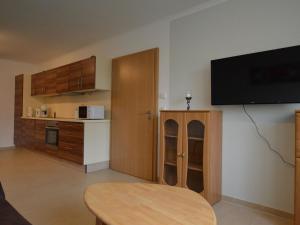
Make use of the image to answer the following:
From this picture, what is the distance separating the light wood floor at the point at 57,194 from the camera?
213cm

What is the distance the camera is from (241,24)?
2.50m

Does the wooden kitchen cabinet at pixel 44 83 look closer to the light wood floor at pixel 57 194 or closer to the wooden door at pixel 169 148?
the light wood floor at pixel 57 194

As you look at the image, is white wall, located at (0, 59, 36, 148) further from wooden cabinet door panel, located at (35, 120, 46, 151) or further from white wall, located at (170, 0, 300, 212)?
white wall, located at (170, 0, 300, 212)

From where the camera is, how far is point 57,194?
2.69 m

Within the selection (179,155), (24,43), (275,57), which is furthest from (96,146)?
(275,57)

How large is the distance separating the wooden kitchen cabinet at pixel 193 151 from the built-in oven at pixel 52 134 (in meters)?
2.56

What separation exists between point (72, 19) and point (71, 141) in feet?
A: 6.75

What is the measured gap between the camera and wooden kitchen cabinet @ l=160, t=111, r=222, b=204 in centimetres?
241

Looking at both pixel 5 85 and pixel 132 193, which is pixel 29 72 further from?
pixel 132 193

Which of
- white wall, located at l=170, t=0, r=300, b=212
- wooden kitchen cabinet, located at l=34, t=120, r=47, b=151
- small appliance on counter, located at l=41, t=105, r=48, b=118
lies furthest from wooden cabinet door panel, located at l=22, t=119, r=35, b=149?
white wall, located at l=170, t=0, r=300, b=212

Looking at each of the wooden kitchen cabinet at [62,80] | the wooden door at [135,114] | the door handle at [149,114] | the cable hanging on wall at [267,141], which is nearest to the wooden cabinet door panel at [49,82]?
the wooden kitchen cabinet at [62,80]

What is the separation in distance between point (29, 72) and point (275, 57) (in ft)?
20.9

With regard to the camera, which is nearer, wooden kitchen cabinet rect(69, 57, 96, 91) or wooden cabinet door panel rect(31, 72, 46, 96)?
wooden kitchen cabinet rect(69, 57, 96, 91)

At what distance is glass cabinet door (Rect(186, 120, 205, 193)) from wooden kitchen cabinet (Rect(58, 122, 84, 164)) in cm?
195
